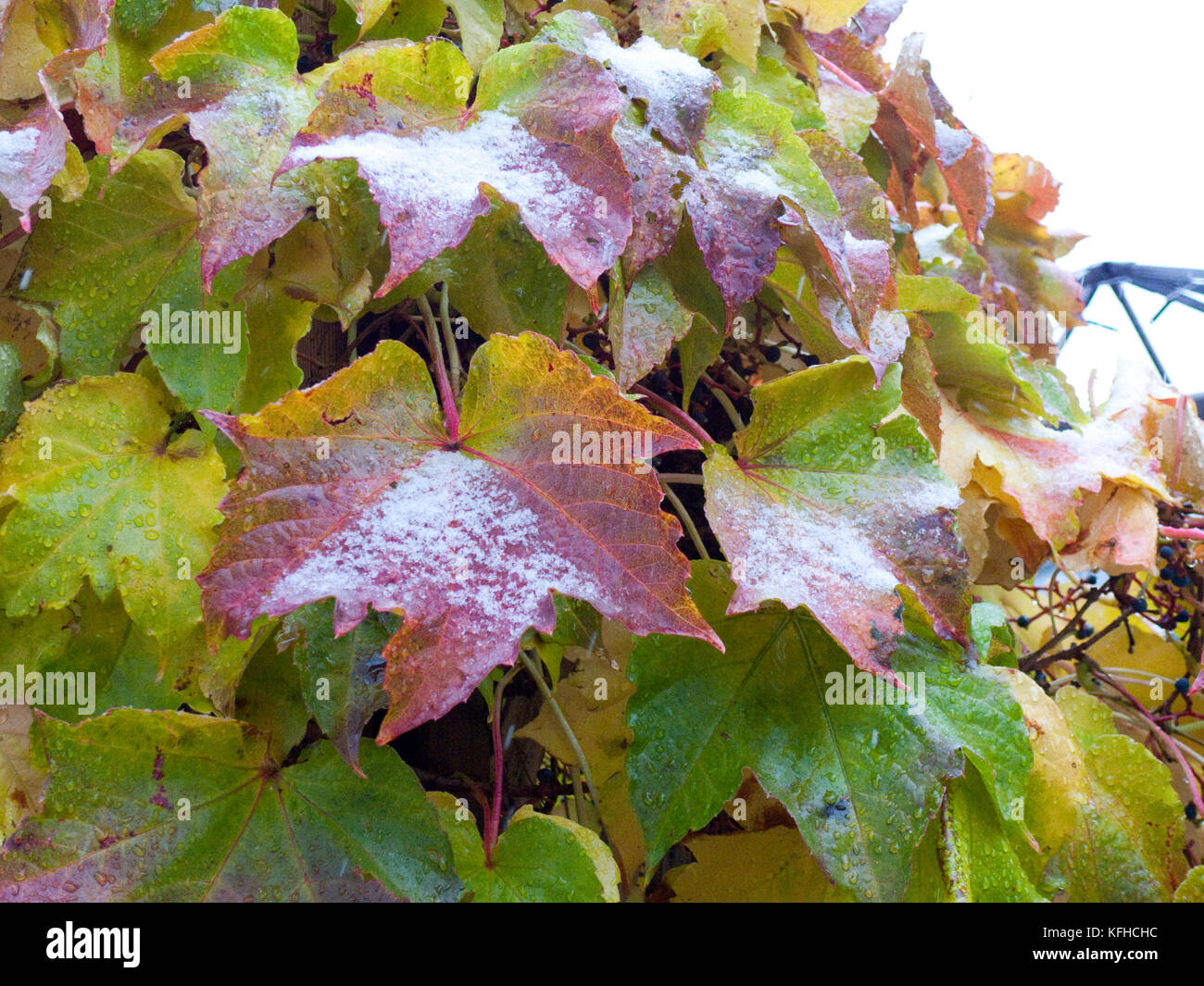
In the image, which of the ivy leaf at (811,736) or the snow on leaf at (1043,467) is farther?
the snow on leaf at (1043,467)

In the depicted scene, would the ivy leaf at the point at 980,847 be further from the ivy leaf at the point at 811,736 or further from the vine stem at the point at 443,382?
the vine stem at the point at 443,382

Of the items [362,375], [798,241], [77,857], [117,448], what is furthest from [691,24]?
[77,857]

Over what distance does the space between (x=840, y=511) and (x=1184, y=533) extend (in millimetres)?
497

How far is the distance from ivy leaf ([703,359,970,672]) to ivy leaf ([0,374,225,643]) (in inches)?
11.8

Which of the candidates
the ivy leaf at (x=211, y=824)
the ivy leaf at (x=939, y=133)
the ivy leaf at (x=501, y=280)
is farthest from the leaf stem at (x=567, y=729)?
the ivy leaf at (x=939, y=133)

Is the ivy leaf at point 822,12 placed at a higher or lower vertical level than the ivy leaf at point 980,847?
higher

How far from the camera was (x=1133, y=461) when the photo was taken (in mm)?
766

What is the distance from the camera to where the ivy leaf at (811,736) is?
0.47 meters

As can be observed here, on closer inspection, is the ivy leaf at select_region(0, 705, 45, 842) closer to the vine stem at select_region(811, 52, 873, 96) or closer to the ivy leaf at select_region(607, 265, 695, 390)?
the ivy leaf at select_region(607, 265, 695, 390)

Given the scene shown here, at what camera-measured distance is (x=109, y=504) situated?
49cm

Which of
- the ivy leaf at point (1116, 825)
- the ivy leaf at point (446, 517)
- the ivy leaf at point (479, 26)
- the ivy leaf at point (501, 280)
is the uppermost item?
the ivy leaf at point (479, 26)

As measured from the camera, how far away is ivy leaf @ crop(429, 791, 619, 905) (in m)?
0.48

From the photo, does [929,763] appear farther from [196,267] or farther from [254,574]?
[196,267]

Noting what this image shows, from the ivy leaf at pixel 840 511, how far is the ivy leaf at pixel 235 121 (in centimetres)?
27
